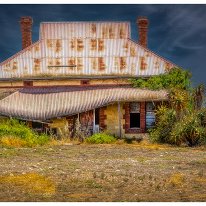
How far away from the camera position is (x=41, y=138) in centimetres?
1808

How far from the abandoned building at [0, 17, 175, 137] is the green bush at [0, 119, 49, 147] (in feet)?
6.82

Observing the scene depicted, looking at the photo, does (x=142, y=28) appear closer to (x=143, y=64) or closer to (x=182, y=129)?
(x=143, y=64)

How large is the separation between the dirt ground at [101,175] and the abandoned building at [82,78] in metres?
6.16

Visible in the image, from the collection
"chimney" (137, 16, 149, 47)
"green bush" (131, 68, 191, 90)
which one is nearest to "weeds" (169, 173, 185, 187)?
"green bush" (131, 68, 191, 90)

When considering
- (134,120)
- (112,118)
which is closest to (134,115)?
(134,120)

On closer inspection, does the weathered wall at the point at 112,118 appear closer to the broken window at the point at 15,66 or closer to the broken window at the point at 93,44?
the broken window at the point at 93,44

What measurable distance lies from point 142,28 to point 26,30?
22.2 feet

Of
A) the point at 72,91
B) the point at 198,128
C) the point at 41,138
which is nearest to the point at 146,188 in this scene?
the point at 198,128

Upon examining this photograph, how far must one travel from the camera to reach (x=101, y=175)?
33.1ft

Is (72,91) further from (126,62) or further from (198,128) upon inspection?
(198,128)

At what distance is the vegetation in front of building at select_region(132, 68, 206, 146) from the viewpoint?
56.3 feet

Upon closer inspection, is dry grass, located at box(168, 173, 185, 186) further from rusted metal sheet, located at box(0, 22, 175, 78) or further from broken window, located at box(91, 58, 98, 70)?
broken window, located at box(91, 58, 98, 70)

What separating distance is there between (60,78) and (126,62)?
3.71m

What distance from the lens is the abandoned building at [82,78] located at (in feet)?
69.1
